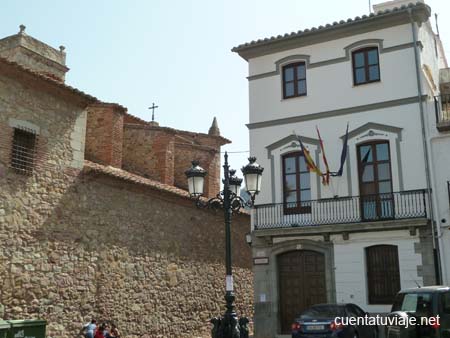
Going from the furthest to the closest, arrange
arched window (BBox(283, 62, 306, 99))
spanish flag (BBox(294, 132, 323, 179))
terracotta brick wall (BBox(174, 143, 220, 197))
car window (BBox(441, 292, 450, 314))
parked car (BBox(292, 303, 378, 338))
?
terracotta brick wall (BBox(174, 143, 220, 197))
arched window (BBox(283, 62, 306, 99))
spanish flag (BBox(294, 132, 323, 179))
parked car (BBox(292, 303, 378, 338))
car window (BBox(441, 292, 450, 314))

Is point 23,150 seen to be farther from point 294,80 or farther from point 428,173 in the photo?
point 428,173

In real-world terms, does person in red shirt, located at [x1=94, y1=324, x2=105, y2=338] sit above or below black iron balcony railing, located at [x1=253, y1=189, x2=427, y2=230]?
below

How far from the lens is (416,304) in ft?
33.3

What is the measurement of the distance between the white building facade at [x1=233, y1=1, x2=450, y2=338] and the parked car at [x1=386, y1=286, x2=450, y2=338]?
4892 millimetres

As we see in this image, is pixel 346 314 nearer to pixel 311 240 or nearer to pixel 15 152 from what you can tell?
pixel 311 240

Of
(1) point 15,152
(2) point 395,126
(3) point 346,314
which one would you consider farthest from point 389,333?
(1) point 15,152

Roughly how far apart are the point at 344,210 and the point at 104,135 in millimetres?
8254

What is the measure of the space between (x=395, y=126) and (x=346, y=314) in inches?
249

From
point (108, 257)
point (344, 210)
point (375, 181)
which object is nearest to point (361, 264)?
point (344, 210)

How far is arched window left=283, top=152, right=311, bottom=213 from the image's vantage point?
17.0m

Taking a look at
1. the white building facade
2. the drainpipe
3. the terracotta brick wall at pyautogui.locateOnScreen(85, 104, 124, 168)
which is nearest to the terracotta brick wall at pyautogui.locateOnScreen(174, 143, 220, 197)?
the terracotta brick wall at pyautogui.locateOnScreen(85, 104, 124, 168)

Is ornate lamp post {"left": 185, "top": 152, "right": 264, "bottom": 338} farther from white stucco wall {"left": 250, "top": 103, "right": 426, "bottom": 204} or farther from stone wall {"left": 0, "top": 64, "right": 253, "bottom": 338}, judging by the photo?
white stucco wall {"left": 250, "top": 103, "right": 426, "bottom": 204}

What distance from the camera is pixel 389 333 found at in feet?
32.7

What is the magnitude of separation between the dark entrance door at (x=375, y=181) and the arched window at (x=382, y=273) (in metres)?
0.98
